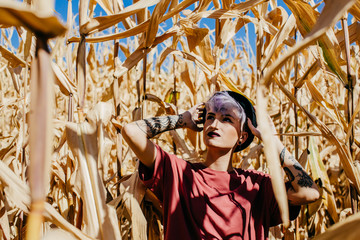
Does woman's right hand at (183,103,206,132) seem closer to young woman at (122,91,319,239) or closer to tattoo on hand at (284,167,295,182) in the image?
young woman at (122,91,319,239)

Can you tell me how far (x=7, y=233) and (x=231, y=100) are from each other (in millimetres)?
1046

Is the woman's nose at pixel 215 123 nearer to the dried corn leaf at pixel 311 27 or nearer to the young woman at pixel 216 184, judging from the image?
the young woman at pixel 216 184

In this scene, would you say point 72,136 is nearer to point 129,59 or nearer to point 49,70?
point 49,70

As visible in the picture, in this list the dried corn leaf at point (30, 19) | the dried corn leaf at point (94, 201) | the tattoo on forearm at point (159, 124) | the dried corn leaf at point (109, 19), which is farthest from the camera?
the tattoo on forearm at point (159, 124)

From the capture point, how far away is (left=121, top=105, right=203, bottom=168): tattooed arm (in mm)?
1306

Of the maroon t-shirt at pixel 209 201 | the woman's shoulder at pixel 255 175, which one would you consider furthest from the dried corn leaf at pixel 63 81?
the woman's shoulder at pixel 255 175

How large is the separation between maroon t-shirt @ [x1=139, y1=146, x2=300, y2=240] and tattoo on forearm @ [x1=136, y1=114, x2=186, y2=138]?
0.10 metres

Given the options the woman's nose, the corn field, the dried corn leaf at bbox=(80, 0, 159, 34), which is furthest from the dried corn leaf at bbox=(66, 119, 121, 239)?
the woman's nose

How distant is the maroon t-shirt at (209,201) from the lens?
4.33ft

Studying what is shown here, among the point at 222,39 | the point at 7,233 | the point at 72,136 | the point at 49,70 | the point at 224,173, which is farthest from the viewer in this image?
the point at 222,39

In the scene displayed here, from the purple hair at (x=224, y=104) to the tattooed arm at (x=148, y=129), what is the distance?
12 cm

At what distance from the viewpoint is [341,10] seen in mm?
486

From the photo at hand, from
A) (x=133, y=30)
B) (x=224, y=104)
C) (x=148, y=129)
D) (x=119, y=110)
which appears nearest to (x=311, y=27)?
(x=224, y=104)

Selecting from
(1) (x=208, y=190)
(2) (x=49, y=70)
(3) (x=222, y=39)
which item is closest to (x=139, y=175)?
(1) (x=208, y=190)
